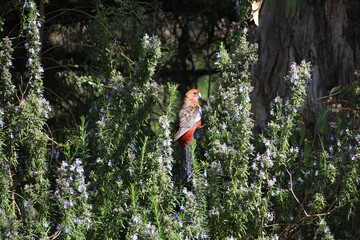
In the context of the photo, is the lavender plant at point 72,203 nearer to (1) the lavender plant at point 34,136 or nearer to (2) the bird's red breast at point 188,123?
(1) the lavender plant at point 34,136

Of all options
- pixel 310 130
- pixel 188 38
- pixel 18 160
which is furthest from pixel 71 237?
pixel 188 38

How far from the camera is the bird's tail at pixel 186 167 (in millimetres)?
A: 4781

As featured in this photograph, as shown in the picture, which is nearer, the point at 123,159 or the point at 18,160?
the point at 123,159

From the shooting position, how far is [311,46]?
596cm

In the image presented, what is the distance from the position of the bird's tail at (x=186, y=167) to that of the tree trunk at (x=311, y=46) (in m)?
1.23

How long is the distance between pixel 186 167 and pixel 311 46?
1.68 metres

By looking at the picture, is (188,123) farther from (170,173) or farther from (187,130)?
(170,173)

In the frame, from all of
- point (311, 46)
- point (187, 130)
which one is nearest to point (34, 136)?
point (187, 130)

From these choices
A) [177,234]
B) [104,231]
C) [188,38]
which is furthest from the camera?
[188,38]

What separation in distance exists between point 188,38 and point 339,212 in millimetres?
3368

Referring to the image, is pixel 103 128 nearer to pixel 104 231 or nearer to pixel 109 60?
pixel 104 231

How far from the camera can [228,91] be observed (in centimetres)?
475

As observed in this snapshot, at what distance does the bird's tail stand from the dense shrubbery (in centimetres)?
6

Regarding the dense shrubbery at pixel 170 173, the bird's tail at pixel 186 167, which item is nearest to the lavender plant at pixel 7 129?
the dense shrubbery at pixel 170 173
